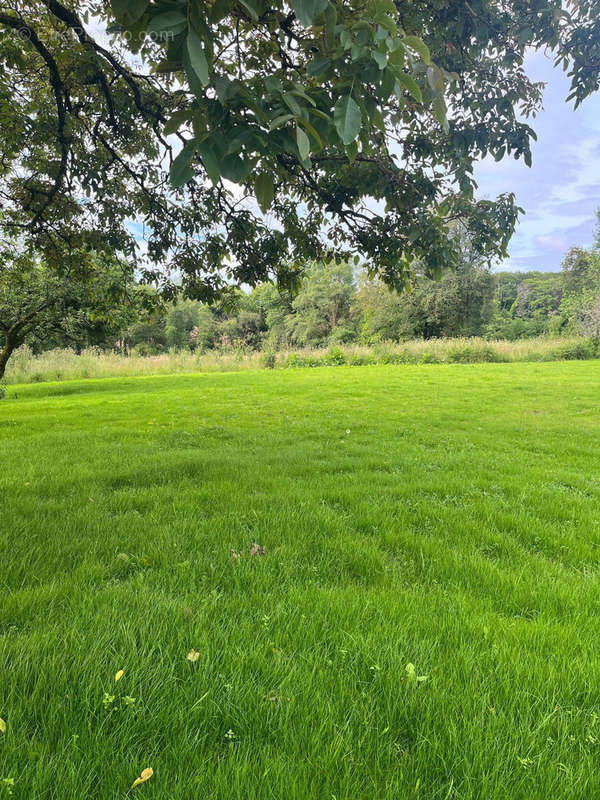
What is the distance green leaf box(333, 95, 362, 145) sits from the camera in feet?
4.47

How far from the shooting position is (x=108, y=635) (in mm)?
1571

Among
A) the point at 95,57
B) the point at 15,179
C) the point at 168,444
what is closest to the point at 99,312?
A: the point at 15,179

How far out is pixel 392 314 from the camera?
113 feet

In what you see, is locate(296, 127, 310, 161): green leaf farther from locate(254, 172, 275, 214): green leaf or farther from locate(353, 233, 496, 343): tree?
locate(353, 233, 496, 343): tree

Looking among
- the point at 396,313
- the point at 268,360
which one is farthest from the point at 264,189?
the point at 396,313

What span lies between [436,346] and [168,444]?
73.2ft

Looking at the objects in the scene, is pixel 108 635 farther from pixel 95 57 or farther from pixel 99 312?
pixel 99 312

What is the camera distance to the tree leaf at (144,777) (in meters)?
1.02

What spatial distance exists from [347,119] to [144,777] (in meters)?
2.23

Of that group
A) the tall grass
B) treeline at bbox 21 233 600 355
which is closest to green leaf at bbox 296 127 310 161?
the tall grass

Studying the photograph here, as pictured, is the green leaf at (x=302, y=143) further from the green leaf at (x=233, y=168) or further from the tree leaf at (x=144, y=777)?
the tree leaf at (x=144, y=777)

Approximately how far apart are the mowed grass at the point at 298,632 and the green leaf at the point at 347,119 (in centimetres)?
203

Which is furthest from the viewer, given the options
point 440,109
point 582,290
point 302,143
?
point 582,290

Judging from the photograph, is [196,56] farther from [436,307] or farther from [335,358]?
[436,307]
